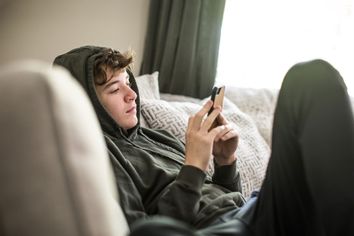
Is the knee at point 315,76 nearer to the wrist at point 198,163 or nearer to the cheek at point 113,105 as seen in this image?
the wrist at point 198,163

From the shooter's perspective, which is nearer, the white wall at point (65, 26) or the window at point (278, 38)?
the white wall at point (65, 26)

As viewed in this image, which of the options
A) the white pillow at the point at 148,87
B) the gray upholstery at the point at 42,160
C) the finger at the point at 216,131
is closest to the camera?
the gray upholstery at the point at 42,160

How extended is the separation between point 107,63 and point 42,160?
0.77 meters

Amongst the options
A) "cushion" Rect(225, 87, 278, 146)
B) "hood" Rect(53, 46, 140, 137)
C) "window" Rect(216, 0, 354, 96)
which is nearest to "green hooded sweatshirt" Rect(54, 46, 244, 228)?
"hood" Rect(53, 46, 140, 137)

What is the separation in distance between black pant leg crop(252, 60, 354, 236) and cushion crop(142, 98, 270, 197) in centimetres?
70

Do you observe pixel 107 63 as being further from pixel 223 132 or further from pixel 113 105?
pixel 223 132

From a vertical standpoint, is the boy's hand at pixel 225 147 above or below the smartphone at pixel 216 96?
below

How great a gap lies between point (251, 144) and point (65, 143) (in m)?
1.32

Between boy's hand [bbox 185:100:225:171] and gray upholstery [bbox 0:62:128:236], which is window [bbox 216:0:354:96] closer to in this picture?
boy's hand [bbox 185:100:225:171]

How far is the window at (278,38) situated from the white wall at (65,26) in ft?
1.65

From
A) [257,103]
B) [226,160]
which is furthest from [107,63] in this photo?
[257,103]

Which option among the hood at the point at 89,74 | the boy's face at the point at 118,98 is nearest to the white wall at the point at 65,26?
the hood at the point at 89,74

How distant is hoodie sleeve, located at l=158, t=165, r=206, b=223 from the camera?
1.05 m

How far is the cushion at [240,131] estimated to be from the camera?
1.67m
